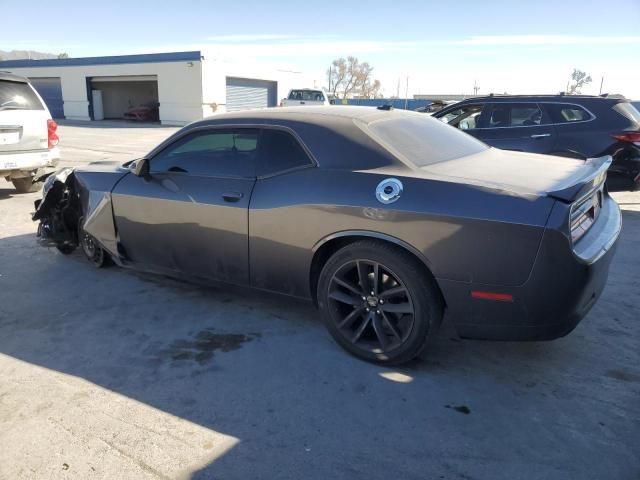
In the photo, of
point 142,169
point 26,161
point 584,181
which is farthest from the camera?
point 26,161

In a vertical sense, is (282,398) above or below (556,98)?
below

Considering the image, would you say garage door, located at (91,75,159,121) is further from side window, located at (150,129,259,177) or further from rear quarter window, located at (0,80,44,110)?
side window, located at (150,129,259,177)

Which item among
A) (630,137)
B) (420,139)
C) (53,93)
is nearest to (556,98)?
(630,137)

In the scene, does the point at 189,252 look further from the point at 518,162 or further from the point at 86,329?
the point at 518,162

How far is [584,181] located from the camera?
113 inches

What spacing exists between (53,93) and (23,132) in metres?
31.6

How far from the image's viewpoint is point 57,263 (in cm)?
523

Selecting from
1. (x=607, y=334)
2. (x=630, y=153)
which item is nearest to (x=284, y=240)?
(x=607, y=334)

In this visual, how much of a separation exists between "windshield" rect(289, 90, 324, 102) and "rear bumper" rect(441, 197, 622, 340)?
26257 mm

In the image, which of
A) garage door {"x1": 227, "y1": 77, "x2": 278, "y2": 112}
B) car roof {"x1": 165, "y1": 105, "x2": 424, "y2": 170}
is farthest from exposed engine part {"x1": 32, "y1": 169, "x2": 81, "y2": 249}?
garage door {"x1": 227, "y1": 77, "x2": 278, "y2": 112}

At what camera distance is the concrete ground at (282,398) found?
2.37m

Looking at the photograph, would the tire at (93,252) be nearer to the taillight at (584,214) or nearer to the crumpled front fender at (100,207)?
the crumpled front fender at (100,207)

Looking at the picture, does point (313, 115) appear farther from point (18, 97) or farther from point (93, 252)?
point (18, 97)

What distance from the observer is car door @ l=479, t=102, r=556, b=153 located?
7.04 meters
